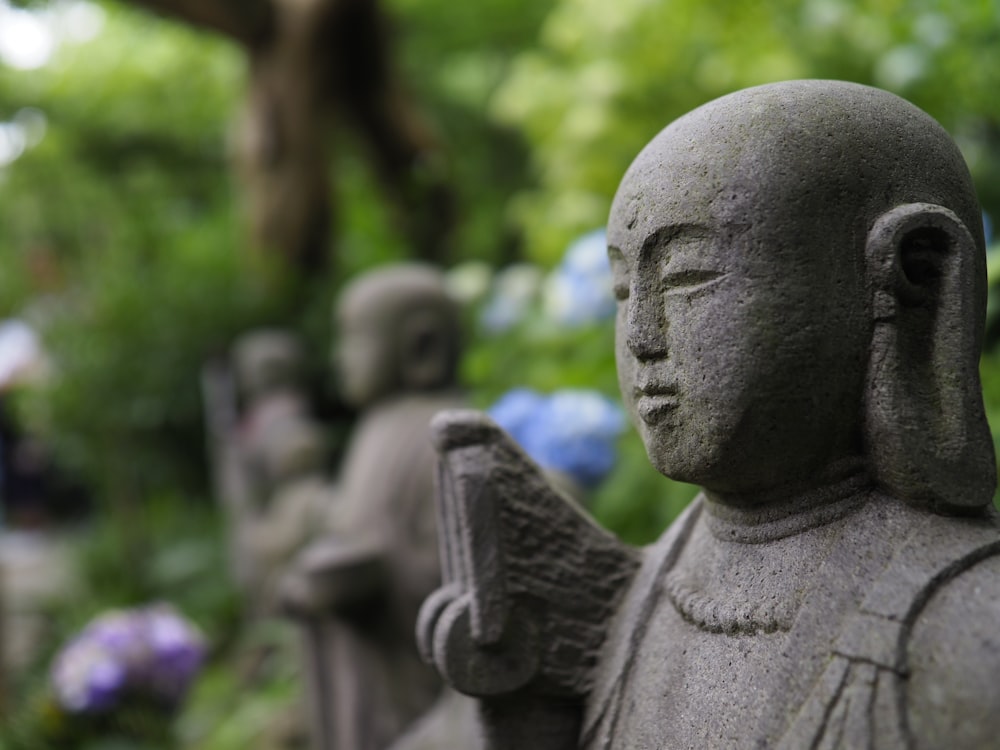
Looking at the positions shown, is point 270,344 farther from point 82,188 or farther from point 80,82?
point 80,82

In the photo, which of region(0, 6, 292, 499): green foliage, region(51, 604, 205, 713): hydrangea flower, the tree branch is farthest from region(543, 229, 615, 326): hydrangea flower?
region(0, 6, 292, 499): green foliage

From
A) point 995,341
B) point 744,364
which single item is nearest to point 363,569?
point 744,364

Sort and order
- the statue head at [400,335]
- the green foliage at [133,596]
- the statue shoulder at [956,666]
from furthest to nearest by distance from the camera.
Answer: the green foliage at [133,596] < the statue head at [400,335] < the statue shoulder at [956,666]

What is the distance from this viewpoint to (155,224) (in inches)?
337

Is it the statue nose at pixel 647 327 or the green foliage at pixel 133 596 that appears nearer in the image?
the statue nose at pixel 647 327

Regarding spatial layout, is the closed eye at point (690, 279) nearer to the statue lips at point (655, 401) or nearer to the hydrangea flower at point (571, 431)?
the statue lips at point (655, 401)

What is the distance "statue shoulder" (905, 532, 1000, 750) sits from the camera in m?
1.06

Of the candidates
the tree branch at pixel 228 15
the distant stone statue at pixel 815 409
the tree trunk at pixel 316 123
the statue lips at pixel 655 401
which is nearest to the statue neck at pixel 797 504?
the distant stone statue at pixel 815 409

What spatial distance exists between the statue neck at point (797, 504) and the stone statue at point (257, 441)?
353cm

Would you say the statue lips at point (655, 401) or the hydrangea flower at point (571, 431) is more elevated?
the statue lips at point (655, 401)

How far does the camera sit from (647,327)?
130cm

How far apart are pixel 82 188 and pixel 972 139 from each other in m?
7.04

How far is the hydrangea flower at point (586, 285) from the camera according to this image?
2.98 meters

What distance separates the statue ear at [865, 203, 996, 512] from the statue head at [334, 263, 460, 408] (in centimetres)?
206
